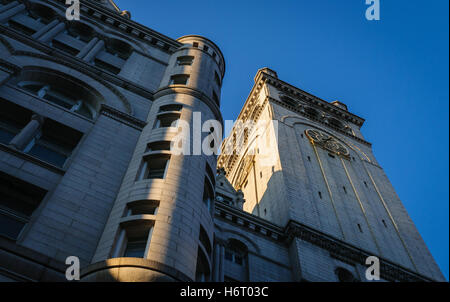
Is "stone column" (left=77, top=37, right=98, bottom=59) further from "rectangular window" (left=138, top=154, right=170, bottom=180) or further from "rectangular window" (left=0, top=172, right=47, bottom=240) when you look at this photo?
"rectangular window" (left=0, top=172, right=47, bottom=240)

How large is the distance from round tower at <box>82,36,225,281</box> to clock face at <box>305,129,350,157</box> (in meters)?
20.4

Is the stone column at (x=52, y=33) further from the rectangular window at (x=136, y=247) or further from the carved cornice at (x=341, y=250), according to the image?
the carved cornice at (x=341, y=250)

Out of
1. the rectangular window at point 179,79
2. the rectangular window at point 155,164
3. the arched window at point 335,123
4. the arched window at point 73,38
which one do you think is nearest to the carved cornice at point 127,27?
the arched window at point 73,38

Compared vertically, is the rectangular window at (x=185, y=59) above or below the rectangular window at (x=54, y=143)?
above

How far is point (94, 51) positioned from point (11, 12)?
5967mm

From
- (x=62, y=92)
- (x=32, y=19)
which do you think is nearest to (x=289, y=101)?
(x=32, y=19)

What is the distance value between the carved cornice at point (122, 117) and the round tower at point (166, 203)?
0.46 metres

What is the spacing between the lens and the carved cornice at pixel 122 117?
21.9 metres

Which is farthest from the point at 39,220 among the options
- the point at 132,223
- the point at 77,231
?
the point at 132,223

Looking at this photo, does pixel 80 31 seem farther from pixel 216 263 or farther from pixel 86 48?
pixel 216 263

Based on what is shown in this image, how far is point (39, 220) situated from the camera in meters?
14.1

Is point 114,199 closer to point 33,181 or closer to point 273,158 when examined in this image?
point 33,181
